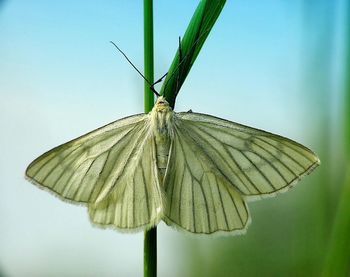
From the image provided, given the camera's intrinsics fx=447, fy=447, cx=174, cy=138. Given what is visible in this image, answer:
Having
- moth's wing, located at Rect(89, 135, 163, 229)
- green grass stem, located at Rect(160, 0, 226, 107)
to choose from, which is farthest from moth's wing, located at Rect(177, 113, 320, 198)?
green grass stem, located at Rect(160, 0, 226, 107)

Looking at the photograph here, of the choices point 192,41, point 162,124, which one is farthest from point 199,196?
point 192,41

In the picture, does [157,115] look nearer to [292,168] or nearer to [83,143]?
[83,143]

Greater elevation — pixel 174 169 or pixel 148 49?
pixel 148 49

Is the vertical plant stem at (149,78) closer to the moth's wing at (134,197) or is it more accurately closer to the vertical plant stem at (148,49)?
the vertical plant stem at (148,49)

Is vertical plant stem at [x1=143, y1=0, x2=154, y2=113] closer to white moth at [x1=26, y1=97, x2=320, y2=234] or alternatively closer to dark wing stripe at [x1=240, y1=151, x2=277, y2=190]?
white moth at [x1=26, y1=97, x2=320, y2=234]

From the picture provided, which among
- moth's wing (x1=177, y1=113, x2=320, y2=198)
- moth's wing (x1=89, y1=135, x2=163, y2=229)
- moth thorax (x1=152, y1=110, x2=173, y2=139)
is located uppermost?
moth thorax (x1=152, y1=110, x2=173, y2=139)

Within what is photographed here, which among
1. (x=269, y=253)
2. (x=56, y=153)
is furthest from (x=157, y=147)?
(x=269, y=253)

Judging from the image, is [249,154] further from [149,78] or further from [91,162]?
[149,78]
